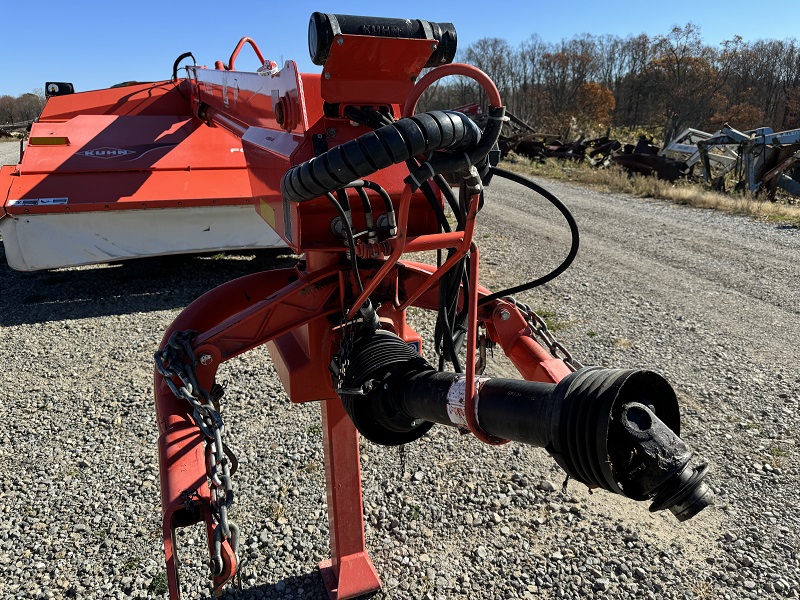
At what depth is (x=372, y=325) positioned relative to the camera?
71.1 inches

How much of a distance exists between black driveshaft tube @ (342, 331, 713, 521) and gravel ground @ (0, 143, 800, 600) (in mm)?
1536

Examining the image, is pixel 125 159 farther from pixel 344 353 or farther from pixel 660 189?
pixel 660 189

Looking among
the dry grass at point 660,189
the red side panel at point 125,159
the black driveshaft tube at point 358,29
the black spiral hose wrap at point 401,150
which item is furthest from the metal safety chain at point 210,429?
the dry grass at point 660,189

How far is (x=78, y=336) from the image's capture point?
511 centimetres

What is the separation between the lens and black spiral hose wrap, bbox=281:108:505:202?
1163 millimetres

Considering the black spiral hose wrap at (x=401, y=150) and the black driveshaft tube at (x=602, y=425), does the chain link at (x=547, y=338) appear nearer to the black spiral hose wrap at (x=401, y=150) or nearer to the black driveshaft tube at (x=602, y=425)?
the black driveshaft tube at (x=602, y=425)

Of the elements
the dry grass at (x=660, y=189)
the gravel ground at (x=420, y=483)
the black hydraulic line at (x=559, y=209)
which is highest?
the black hydraulic line at (x=559, y=209)

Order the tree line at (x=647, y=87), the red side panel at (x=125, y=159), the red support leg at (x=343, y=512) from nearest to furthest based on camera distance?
the red support leg at (x=343, y=512) < the red side panel at (x=125, y=159) < the tree line at (x=647, y=87)

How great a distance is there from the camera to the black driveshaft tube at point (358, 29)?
1.54 meters

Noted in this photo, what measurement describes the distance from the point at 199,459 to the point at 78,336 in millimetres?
4062

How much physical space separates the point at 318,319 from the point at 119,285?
5.01 meters

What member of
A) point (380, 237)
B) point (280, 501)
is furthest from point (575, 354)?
point (380, 237)

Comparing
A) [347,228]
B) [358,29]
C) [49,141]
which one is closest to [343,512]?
[347,228]

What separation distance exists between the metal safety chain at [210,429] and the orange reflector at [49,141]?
456 cm
